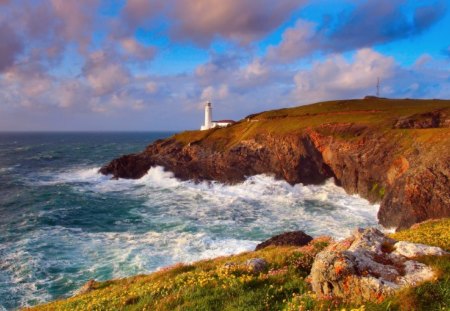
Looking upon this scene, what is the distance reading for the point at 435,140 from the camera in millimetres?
→ 49531

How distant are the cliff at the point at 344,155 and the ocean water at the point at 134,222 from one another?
314 centimetres

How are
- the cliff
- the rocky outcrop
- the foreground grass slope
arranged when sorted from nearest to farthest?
the foreground grass slope, the cliff, the rocky outcrop

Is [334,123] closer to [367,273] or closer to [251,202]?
[251,202]

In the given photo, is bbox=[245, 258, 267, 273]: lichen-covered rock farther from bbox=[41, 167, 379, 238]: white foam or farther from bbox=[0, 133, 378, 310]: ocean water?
bbox=[41, 167, 379, 238]: white foam

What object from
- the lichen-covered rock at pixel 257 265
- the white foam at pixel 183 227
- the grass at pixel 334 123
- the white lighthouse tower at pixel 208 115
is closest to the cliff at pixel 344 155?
the grass at pixel 334 123

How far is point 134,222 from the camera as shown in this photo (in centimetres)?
4319

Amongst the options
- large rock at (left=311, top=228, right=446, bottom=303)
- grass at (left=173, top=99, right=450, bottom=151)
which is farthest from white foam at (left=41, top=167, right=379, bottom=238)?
large rock at (left=311, top=228, right=446, bottom=303)

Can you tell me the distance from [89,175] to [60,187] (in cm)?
1438

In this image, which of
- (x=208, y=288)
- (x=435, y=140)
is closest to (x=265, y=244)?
(x=208, y=288)

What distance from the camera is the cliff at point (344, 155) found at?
4025 centimetres

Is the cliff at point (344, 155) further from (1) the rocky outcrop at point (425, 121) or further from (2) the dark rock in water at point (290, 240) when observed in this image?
(2) the dark rock in water at point (290, 240)

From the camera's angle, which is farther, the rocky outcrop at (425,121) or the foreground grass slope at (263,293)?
the rocky outcrop at (425,121)

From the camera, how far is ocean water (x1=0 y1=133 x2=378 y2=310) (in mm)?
28844

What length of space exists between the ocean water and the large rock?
2091 cm
